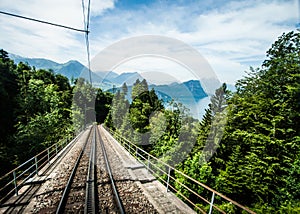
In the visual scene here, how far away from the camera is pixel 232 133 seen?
1339 centimetres

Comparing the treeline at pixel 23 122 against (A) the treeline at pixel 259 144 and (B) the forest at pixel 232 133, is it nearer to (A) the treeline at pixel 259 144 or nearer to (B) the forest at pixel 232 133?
(B) the forest at pixel 232 133

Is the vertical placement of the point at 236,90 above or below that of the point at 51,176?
above

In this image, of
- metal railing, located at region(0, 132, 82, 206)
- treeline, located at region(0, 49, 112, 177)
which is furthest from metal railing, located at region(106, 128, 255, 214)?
treeline, located at region(0, 49, 112, 177)

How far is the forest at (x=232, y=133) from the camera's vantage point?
10.4 meters

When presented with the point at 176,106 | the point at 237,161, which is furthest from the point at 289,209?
the point at 176,106

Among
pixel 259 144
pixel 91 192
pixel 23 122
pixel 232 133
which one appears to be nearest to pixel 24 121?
pixel 23 122

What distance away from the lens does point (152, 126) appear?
22062mm

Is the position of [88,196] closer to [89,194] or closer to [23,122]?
[89,194]

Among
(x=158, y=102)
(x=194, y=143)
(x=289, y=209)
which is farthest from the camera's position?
(x=158, y=102)

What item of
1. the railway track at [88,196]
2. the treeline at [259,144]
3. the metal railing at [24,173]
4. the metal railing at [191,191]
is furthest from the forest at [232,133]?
the railway track at [88,196]

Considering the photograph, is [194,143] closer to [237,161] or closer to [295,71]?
[237,161]

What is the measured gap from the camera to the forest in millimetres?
10414

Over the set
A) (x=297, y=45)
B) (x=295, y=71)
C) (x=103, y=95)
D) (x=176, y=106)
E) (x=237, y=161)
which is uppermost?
(x=103, y=95)

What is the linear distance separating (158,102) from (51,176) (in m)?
19.5
